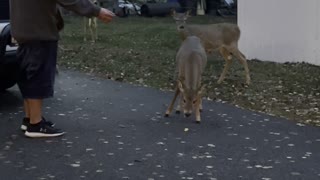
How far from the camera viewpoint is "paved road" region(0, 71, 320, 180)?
5.68 metres

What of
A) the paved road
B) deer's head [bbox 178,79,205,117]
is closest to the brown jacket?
the paved road

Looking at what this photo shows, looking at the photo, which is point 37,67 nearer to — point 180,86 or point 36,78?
point 36,78

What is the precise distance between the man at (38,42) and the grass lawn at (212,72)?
307 centimetres

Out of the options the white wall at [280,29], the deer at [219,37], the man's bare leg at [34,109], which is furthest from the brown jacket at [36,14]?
the white wall at [280,29]

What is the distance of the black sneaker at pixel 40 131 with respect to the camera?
6773mm

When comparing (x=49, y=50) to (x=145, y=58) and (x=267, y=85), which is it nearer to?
(x=267, y=85)

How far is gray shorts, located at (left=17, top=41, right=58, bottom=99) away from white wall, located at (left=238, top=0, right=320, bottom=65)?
726 centimetres

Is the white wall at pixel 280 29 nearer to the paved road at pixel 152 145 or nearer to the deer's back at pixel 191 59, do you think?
the paved road at pixel 152 145

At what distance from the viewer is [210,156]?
20.4ft

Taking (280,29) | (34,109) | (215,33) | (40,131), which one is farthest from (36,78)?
(280,29)

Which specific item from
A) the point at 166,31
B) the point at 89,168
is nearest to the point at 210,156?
the point at 89,168

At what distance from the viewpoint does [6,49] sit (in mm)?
7723

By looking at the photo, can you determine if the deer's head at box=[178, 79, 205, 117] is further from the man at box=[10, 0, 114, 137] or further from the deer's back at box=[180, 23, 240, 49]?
the deer's back at box=[180, 23, 240, 49]

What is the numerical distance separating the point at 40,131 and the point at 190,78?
1954 millimetres
